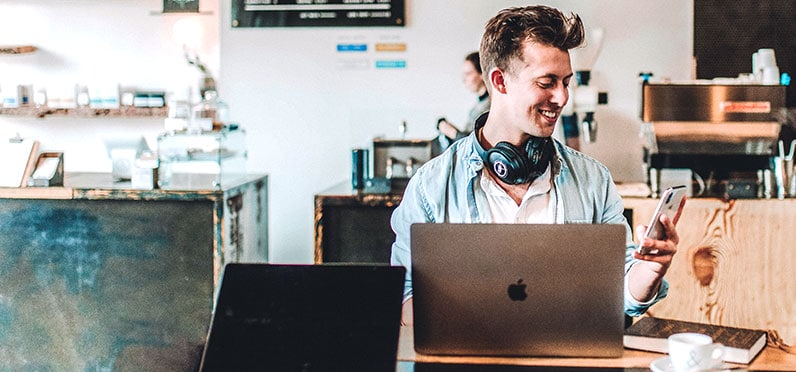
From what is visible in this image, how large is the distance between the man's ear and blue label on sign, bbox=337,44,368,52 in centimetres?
321

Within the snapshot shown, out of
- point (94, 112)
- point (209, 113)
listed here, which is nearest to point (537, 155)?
point (209, 113)

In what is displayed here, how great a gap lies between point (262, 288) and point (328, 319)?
13 cm

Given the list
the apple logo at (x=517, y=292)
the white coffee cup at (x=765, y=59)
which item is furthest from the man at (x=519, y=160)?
the white coffee cup at (x=765, y=59)

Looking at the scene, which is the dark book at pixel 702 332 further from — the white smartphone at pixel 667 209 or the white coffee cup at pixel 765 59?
the white coffee cup at pixel 765 59

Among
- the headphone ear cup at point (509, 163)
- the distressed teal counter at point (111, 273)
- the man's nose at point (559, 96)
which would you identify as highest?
the man's nose at point (559, 96)

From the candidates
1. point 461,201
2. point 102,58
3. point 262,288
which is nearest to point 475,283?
point 262,288

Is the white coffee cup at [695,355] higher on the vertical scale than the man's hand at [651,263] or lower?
lower

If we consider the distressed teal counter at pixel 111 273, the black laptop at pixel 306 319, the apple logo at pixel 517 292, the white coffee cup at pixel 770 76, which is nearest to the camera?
the black laptop at pixel 306 319

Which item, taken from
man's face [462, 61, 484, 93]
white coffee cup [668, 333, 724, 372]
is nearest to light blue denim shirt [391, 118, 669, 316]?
white coffee cup [668, 333, 724, 372]

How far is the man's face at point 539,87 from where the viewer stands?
6.92 ft

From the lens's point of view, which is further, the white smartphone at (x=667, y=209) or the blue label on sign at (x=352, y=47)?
the blue label on sign at (x=352, y=47)

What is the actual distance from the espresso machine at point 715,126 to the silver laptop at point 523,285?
8.10ft

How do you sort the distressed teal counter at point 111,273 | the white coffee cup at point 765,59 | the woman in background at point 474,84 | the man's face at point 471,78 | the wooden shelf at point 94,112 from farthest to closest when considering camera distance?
the wooden shelf at point 94,112 → the man's face at point 471,78 → the woman in background at point 474,84 → the white coffee cup at point 765,59 → the distressed teal counter at point 111,273

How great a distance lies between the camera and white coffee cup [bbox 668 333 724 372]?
1517mm
